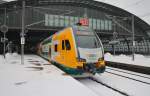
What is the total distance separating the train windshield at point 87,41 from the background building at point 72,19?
30.0m

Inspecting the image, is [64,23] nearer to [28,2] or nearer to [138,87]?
[28,2]

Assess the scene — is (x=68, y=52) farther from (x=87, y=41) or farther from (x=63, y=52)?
(x=87, y=41)

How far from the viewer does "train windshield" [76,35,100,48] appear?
12.4 m

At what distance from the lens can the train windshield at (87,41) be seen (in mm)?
12445

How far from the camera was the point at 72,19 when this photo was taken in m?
47.7

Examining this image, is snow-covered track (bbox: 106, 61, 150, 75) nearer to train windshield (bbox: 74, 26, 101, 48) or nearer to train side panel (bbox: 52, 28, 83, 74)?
train windshield (bbox: 74, 26, 101, 48)

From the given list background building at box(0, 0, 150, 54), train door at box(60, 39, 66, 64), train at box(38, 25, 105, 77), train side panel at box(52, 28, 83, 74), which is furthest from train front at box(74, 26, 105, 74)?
background building at box(0, 0, 150, 54)

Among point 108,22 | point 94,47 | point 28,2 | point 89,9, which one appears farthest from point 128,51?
point 94,47

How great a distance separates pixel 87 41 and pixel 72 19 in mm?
35575

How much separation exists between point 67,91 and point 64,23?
3999 cm

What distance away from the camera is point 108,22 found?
51.2 metres

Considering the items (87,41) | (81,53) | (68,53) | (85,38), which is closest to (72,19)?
(85,38)

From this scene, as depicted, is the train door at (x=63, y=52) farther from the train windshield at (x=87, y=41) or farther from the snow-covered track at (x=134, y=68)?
the snow-covered track at (x=134, y=68)

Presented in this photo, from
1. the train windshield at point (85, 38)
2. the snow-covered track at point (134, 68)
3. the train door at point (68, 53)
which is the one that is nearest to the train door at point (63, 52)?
the train door at point (68, 53)
